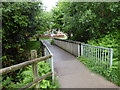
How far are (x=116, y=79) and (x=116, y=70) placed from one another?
43 centimetres

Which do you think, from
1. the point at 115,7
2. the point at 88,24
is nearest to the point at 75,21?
the point at 88,24

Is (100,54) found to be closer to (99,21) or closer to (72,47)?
(99,21)

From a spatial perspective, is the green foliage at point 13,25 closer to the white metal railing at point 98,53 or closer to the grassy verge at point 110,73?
the white metal railing at point 98,53

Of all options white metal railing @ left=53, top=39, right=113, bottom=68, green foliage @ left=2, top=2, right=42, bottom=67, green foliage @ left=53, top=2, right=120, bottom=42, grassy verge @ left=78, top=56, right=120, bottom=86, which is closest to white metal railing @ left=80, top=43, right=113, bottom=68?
Answer: white metal railing @ left=53, top=39, right=113, bottom=68

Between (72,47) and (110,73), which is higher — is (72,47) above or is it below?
above

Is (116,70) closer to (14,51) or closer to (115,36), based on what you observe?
(115,36)

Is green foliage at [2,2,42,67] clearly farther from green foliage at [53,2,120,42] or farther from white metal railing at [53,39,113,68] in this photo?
white metal railing at [53,39,113,68]

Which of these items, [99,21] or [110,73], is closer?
[110,73]

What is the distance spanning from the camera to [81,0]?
16.9ft

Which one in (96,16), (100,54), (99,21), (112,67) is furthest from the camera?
(96,16)

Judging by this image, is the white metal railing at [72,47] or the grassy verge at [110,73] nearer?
the grassy verge at [110,73]

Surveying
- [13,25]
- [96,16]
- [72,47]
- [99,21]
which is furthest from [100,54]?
[13,25]

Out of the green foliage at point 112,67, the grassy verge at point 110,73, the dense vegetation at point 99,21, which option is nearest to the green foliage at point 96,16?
the dense vegetation at point 99,21

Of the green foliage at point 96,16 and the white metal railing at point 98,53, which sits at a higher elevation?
the green foliage at point 96,16
